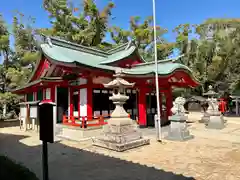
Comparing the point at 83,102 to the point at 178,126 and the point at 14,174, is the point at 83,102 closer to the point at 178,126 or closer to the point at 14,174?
the point at 178,126

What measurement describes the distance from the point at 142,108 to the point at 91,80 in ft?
14.1

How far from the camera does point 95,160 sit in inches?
255

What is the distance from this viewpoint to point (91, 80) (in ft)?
38.5

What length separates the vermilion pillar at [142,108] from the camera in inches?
538

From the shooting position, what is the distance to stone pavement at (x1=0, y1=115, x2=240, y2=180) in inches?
198

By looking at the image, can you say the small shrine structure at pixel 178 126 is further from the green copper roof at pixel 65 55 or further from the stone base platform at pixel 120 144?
the green copper roof at pixel 65 55

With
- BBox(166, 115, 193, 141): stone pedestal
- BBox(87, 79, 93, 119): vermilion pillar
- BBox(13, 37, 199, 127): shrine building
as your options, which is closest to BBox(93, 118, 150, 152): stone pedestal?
BBox(166, 115, 193, 141): stone pedestal

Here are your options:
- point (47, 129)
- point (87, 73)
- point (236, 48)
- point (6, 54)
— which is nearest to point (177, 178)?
point (47, 129)

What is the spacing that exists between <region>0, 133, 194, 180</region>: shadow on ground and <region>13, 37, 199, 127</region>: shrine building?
3.24 m

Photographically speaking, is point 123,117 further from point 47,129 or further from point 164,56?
point 164,56

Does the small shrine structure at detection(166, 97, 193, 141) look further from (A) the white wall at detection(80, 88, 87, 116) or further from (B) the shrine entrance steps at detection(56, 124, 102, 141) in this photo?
(A) the white wall at detection(80, 88, 87, 116)

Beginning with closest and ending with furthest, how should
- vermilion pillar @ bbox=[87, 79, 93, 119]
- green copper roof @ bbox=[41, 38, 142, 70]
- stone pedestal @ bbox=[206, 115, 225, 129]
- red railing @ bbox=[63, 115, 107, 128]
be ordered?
1. red railing @ bbox=[63, 115, 107, 128]
2. vermilion pillar @ bbox=[87, 79, 93, 119]
3. green copper roof @ bbox=[41, 38, 142, 70]
4. stone pedestal @ bbox=[206, 115, 225, 129]

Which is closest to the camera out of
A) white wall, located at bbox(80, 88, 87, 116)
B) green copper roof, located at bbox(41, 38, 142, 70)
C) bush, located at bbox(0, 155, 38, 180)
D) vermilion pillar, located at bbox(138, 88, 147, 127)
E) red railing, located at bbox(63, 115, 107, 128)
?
bush, located at bbox(0, 155, 38, 180)

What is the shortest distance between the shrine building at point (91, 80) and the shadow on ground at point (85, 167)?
3236mm
